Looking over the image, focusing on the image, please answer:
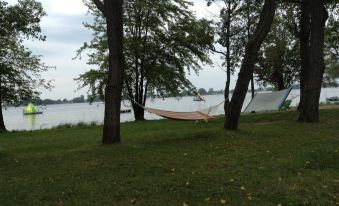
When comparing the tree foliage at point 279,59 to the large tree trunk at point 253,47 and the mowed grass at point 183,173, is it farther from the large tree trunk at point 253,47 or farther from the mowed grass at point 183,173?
the mowed grass at point 183,173

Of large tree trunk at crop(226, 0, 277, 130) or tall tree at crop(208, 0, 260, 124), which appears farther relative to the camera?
tall tree at crop(208, 0, 260, 124)

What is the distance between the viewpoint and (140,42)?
23422 mm

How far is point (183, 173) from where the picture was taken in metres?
6.81

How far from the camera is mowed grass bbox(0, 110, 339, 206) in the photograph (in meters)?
5.74

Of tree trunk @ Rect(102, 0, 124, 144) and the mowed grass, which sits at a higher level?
tree trunk @ Rect(102, 0, 124, 144)

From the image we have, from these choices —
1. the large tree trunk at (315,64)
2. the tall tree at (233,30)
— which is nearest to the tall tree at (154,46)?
the tall tree at (233,30)

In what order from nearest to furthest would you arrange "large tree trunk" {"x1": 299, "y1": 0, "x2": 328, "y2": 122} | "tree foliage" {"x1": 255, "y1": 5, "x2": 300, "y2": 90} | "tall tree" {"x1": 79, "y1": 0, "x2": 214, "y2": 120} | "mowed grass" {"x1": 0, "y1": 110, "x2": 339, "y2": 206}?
"mowed grass" {"x1": 0, "y1": 110, "x2": 339, "y2": 206} → "large tree trunk" {"x1": 299, "y1": 0, "x2": 328, "y2": 122} → "tall tree" {"x1": 79, "y1": 0, "x2": 214, "y2": 120} → "tree foliage" {"x1": 255, "y1": 5, "x2": 300, "y2": 90}

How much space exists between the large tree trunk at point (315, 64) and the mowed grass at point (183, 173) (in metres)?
3.40

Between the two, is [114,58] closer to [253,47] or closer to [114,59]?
[114,59]

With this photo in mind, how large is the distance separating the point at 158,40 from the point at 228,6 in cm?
474

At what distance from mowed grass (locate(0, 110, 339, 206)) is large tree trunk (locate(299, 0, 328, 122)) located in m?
3.40

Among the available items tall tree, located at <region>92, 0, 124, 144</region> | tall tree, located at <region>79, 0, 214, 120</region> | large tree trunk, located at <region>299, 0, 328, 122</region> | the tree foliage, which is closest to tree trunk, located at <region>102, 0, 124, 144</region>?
tall tree, located at <region>92, 0, 124, 144</region>

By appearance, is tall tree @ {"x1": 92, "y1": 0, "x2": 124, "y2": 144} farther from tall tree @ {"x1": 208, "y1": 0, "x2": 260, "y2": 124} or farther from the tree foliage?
the tree foliage

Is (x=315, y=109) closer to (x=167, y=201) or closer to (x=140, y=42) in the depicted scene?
(x=167, y=201)
